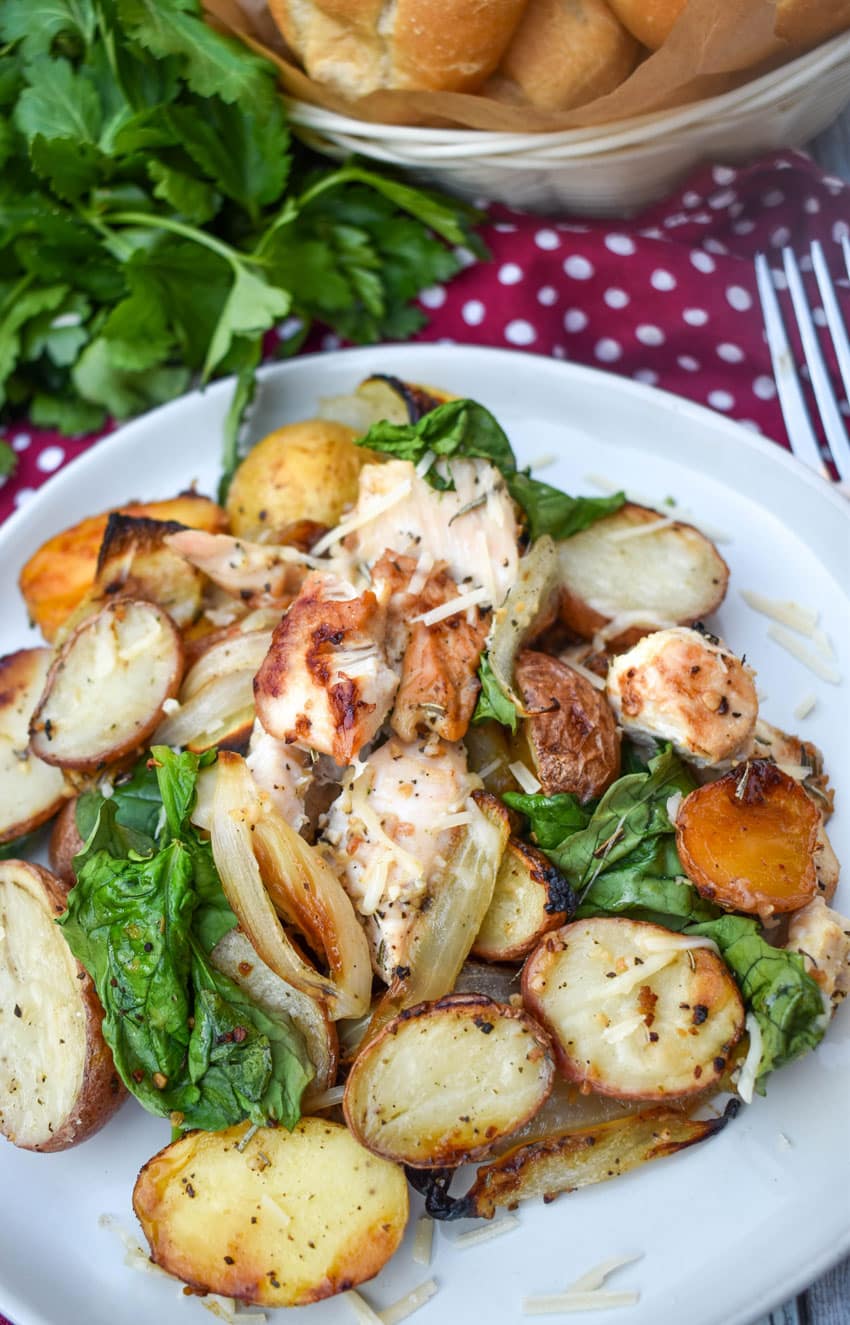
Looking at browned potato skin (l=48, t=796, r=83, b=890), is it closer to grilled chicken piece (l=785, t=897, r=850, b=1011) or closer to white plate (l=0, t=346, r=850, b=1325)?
white plate (l=0, t=346, r=850, b=1325)

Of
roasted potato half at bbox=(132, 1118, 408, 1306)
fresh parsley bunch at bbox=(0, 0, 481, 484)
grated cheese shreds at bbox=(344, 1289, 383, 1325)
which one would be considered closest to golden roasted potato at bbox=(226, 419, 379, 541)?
fresh parsley bunch at bbox=(0, 0, 481, 484)

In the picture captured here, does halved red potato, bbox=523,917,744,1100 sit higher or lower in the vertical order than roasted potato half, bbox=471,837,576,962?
lower

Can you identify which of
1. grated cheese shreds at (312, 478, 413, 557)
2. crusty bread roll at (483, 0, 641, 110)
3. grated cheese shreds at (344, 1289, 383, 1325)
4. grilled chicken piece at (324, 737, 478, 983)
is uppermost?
crusty bread roll at (483, 0, 641, 110)

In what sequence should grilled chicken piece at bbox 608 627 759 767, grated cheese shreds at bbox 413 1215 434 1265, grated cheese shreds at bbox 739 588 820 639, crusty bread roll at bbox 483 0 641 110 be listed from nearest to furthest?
grated cheese shreds at bbox 413 1215 434 1265, grilled chicken piece at bbox 608 627 759 767, grated cheese shreds at bbox 739 588 820 639, crusty bread roll at bbox 483 0 641 110

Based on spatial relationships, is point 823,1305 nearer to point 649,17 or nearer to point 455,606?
point 455,606

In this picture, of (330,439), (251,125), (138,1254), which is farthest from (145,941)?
(251,125)

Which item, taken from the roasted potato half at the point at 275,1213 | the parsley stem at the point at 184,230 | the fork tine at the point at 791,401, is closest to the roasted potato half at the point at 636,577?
the fork tine at the point at 791,401

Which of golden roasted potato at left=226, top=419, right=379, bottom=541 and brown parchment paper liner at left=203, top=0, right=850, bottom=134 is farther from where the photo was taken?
golden roasted potato at left=226, top=419, right=379, bottom=541
